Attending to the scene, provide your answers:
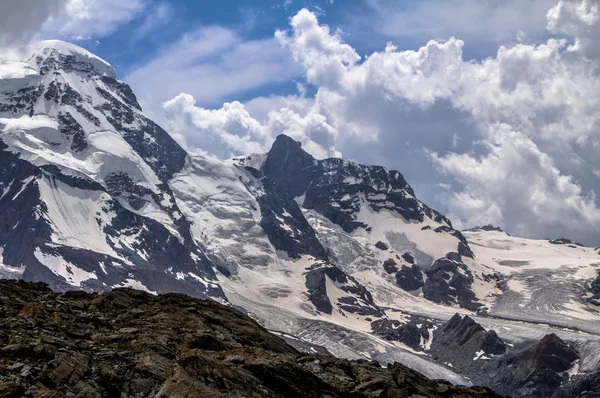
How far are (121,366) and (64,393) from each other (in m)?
4.89

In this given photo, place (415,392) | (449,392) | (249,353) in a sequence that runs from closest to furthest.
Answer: (249,353), (415,392), (449,392)

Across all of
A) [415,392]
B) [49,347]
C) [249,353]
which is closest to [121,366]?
[49,347]

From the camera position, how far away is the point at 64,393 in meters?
37.8

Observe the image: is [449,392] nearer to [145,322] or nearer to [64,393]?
[145,322]

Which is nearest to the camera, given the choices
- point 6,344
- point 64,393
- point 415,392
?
point 64,393

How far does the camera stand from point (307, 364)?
164ft

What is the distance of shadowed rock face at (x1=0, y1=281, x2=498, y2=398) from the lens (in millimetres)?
39531

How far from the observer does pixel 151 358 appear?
4400 cm

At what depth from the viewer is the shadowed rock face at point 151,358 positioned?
3953cm

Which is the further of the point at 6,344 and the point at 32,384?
the point at 6,344

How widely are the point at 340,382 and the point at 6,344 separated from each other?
59.8 feet

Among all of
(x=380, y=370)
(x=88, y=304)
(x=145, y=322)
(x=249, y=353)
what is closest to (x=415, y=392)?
(x=380, y=370)

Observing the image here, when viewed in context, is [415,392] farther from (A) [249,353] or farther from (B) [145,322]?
(B) [145,322]

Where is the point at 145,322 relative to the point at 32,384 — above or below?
above
